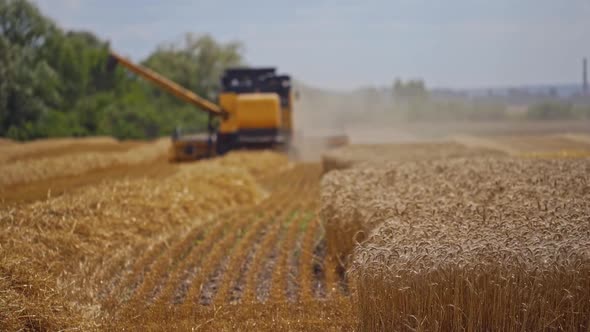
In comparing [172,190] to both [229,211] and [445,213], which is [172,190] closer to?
[229,211]

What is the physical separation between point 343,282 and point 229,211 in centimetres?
835

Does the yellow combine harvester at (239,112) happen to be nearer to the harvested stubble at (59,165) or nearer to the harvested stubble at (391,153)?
the harvested stubble at (59,165)

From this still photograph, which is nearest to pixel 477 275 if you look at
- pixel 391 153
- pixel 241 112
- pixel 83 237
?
pixel 83 237

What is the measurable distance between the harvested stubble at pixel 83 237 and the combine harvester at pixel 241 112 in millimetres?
9674

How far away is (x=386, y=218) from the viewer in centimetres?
989

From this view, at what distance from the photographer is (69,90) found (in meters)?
56.8

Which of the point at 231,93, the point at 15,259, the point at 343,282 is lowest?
the point at 343,282

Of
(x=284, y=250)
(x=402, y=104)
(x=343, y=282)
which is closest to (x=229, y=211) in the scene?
(x=284, y=250)

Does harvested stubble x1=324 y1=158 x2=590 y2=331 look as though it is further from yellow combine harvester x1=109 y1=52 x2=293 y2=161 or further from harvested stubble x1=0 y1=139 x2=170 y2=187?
yellow combine harvester x1=109 y1=52 x2=293 y2=161

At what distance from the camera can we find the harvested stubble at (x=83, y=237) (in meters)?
9.12

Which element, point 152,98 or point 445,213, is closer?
point 445,213

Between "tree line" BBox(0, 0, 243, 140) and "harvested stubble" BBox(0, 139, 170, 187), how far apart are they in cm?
511

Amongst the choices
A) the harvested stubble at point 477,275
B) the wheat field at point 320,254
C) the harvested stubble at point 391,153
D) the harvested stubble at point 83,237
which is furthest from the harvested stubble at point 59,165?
the harvested stubble at point 477,275

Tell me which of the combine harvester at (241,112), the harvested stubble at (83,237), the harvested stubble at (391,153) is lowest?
the harvested stubble at (83,237)
